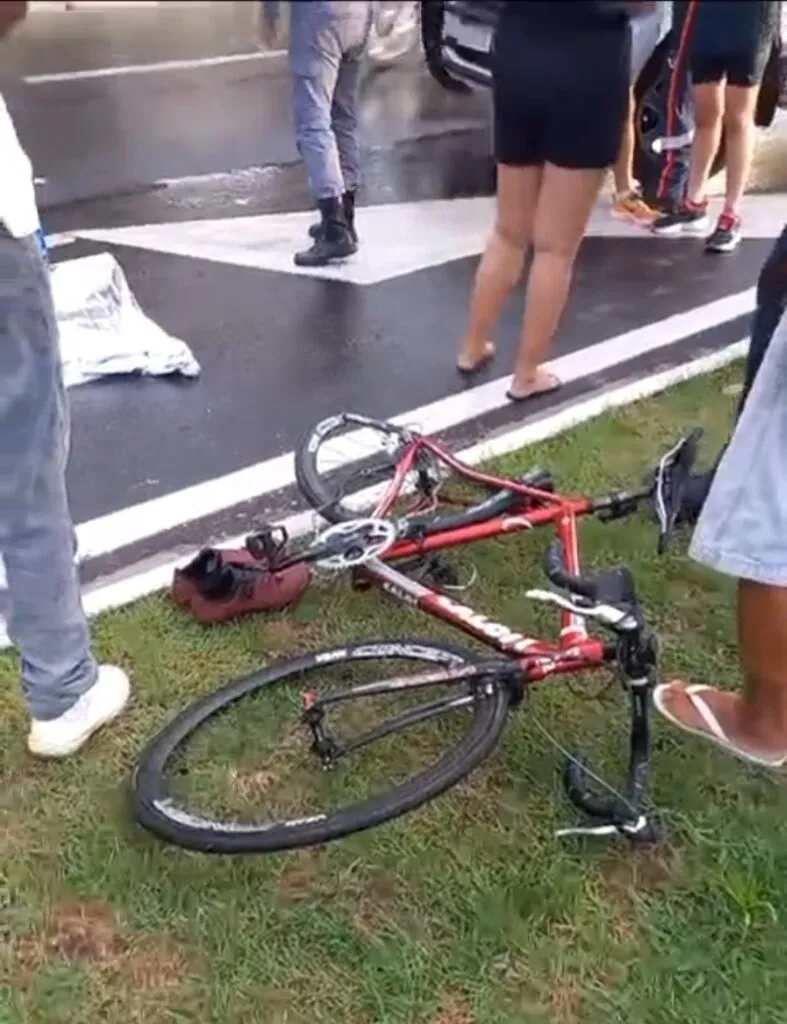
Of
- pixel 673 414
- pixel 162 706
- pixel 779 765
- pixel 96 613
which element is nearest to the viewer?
pixel 779 765

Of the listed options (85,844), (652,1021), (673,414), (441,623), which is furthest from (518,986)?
(673,414)

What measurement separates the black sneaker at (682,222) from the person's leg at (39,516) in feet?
11.7

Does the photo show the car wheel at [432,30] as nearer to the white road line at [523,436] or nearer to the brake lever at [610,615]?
the brake lever at [610,615]

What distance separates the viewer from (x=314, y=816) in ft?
8.21

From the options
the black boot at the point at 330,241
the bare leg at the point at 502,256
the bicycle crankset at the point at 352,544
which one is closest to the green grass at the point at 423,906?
the bicycle crankset at the point at 352,544

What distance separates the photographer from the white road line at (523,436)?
336cm

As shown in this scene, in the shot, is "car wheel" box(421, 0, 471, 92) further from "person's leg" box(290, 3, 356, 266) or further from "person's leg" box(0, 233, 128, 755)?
"person's leg" box(290, 3, 356, 266)

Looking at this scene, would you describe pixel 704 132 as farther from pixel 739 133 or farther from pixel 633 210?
pixel 633 210

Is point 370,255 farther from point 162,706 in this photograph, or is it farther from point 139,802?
point 139,802

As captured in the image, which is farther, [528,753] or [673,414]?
[673,414]

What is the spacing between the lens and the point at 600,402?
4.41 metres

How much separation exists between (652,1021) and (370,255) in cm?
429

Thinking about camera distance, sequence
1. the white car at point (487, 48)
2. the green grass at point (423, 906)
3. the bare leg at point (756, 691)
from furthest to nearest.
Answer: the bare leg at point (756, 691) < the green grass at point (423, 906) < the white car at point (487, 48)

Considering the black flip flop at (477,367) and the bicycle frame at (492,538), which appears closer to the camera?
the bicycle frame at (492,538)
